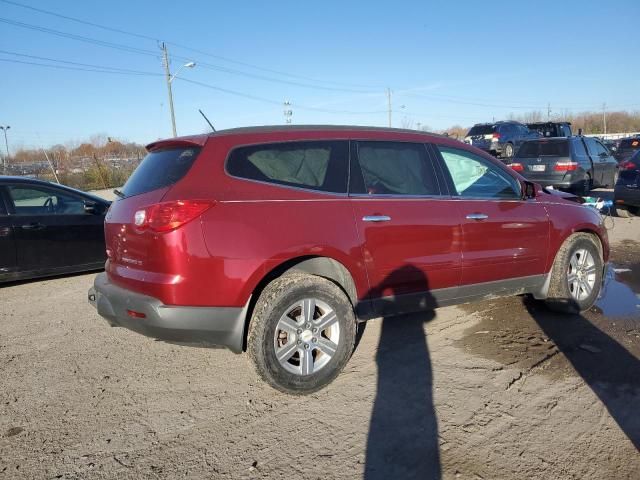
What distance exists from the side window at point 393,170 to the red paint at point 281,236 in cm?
9

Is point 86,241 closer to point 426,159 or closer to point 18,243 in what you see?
point 18,243

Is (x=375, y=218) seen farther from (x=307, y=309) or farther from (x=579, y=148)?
(x=579, y=148)

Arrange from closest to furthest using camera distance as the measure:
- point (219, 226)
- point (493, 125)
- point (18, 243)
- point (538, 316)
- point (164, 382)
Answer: point (219, 226)
point (164, 382)
point (538, 316)
point (18, 243)
point (493, 125)

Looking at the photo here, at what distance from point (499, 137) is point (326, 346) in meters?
19.3

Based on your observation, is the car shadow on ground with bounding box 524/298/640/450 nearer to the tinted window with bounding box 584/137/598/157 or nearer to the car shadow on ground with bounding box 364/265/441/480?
the car shadow on ground with bounding box 364/265/441/480

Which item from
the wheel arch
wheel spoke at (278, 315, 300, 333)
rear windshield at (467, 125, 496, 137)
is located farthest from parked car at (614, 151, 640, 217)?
rear windshield at (467, 125, 496, 137)

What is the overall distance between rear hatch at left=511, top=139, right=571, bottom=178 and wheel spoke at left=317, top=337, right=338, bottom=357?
10.4m

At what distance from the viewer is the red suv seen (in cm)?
317

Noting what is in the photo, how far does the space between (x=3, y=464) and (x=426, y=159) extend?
364cm

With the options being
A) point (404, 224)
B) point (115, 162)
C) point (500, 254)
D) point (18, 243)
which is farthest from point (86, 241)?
point (115, 162)

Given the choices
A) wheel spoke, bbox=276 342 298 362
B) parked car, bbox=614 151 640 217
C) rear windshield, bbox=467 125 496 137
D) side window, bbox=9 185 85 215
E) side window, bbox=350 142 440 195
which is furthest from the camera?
rear windshield, bbox=467 125 496 137

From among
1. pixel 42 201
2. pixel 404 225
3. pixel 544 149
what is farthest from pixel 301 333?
pixel 544 149

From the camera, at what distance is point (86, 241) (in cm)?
681

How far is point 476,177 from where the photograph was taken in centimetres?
459
